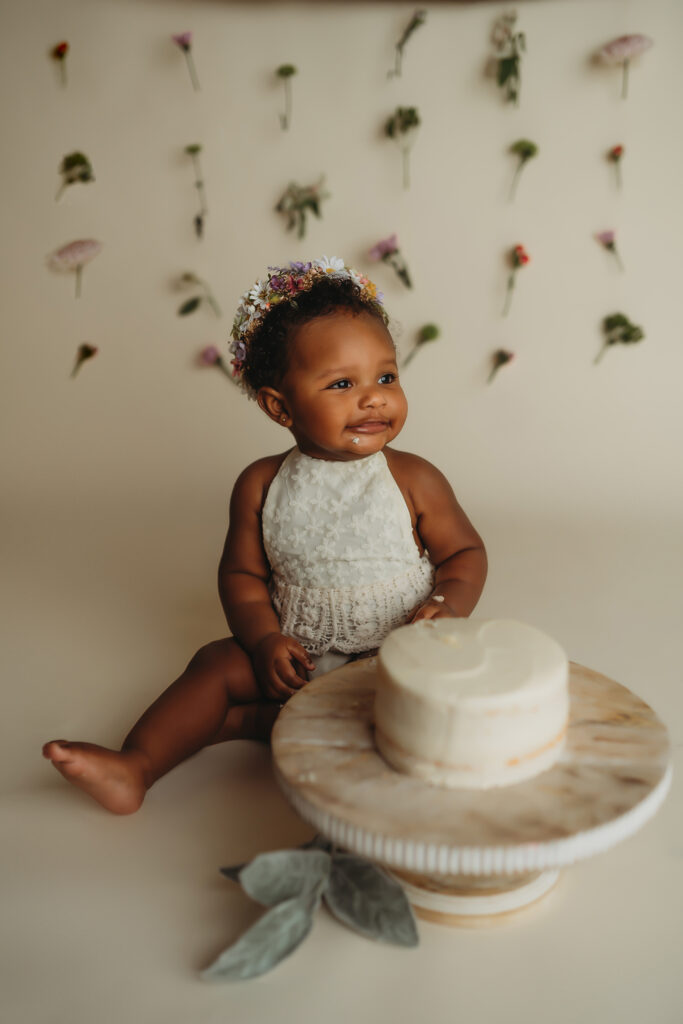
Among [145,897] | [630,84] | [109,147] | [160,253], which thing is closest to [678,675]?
[145,897]

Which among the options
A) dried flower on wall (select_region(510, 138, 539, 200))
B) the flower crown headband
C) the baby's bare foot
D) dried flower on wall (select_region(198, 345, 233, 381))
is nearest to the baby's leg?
the baby's bare foot

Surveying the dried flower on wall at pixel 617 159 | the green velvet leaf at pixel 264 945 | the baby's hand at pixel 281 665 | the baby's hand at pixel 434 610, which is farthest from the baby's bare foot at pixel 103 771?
the dried flower on wall at pixel 617 159

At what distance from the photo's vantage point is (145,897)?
49.8 inches

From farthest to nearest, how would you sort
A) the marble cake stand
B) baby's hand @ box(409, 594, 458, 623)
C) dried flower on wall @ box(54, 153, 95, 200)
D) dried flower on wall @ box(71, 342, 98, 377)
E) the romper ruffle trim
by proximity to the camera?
dried flower on wall @ box(71, 342, 98, 377), dried flower on wall @ box(54, 153, 95, 200), the romper ruffle trim, baby's hand @ box(409, 594, 458, 623), the marble cake stand

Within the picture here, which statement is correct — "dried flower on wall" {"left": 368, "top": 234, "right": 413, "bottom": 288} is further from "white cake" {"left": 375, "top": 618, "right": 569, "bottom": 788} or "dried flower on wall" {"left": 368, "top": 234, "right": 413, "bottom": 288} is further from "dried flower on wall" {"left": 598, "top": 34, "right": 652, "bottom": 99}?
"white cake" {"left": 375, "top": 618, "right": 569, "bottom": 788}

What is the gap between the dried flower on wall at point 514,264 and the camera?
2.52 meters

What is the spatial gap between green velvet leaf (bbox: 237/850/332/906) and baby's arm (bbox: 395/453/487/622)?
0.53 meters

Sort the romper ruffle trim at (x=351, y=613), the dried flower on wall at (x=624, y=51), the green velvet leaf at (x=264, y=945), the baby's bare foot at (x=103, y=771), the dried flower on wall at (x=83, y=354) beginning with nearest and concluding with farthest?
the green velvet leaf at (x=264, y=945)
the baby's bare foot at (x=103, y=771)
the romper ruffle trim at (x=351, y=613)
the dried flower on wall at (x=624, y=51)
the dried flower on wall at (x=83, y=354)

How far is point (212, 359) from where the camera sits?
8.61ft

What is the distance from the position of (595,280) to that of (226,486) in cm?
109

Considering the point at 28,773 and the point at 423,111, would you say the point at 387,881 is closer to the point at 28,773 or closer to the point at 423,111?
the point at 28,773

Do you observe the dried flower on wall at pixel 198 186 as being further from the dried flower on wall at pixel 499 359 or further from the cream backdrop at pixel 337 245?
the dried flower on wall at pixel 499 359

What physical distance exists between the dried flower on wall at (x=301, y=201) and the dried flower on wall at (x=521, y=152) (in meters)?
0.47

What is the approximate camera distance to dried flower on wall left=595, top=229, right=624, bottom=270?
2.50m
